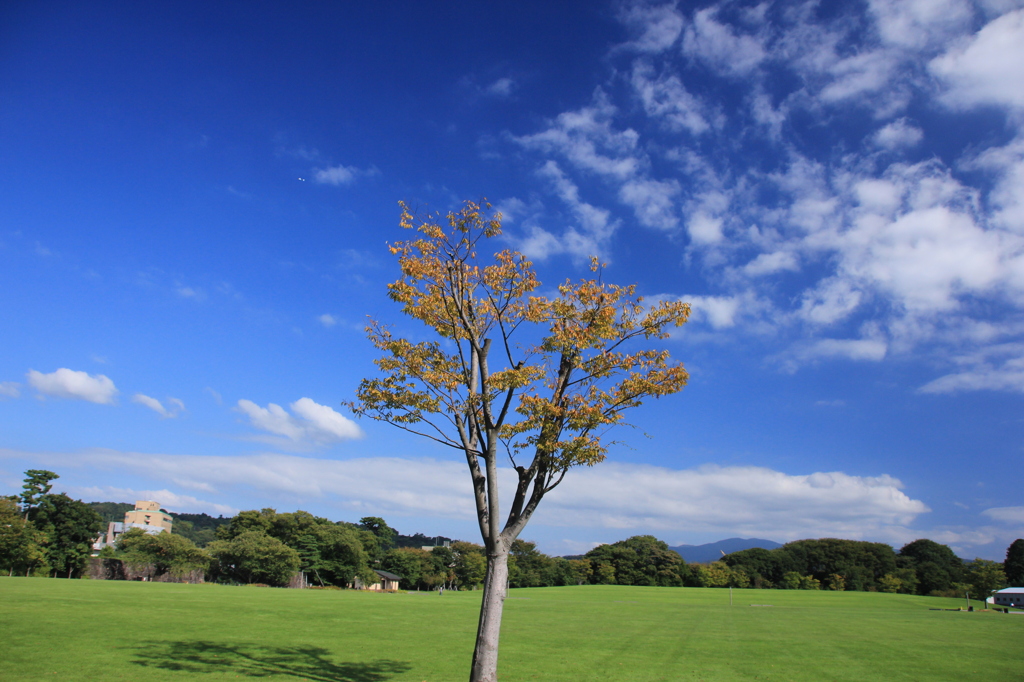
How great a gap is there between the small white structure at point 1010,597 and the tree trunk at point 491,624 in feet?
265

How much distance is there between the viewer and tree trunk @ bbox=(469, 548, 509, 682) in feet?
30.6

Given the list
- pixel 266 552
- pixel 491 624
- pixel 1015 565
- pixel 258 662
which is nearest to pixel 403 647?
pixel 258 662

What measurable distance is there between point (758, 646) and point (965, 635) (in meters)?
14.4

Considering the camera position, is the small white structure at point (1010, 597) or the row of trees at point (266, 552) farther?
the small white structure at point (1010, 597)

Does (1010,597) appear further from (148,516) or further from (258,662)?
(148,516)

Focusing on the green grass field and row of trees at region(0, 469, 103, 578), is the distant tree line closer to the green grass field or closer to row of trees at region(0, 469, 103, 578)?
row of trees at region(0, 469, 103, 578)

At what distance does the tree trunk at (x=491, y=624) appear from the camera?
931 centimetres

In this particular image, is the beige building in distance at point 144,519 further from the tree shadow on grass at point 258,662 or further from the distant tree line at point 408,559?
the tree shadow on grass at point 258,662

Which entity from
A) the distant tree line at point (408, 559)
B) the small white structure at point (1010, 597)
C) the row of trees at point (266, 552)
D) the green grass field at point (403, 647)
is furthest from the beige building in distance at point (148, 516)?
the small white structure at point (1010, 597)

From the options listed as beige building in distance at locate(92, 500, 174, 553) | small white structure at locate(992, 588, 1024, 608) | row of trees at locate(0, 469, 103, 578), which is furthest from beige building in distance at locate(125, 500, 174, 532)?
small white structure at locate(992, 588, 1024, 608)

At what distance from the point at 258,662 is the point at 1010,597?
84655 mm

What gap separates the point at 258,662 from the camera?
13.3 meters

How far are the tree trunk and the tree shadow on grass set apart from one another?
4142 mm

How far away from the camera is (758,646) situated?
830 inches
